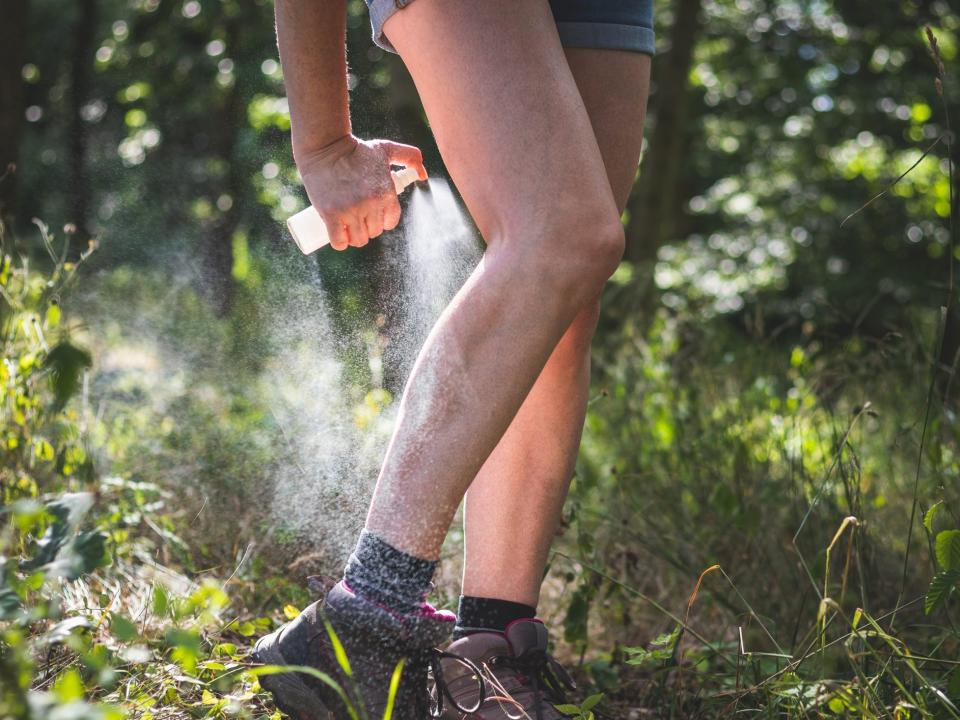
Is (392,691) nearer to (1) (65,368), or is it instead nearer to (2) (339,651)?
(2) (339,651)

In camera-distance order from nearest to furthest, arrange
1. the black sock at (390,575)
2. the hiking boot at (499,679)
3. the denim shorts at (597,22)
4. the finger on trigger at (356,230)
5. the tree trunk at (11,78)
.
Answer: the black sock at (390,575) → the hiking boot at (499,679) → the finger on trigger at (356,230) → the denim shorts at (597,22) → the tree trunk at (11,78)

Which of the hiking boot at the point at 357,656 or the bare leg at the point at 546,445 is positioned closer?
the hiking boot at the point at 357,656

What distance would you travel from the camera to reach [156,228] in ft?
25.9

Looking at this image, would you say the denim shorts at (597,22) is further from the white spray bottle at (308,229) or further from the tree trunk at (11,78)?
the tree trunk at (11,78)

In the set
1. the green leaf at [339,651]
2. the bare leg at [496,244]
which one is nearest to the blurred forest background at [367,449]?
the green leaf at [339,651]

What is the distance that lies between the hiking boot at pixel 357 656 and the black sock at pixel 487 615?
6.8 inches

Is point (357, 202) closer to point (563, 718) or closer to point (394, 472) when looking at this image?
point (394, 472)

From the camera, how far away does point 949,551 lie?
1168mm

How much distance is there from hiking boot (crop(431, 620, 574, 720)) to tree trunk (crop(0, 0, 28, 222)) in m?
3.82

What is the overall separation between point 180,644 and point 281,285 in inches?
100

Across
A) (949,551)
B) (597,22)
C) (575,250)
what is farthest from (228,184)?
(949,551)

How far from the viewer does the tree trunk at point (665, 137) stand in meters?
6.76

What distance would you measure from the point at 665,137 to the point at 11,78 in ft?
14.8

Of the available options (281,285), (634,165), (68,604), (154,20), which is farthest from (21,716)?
(154,20)
